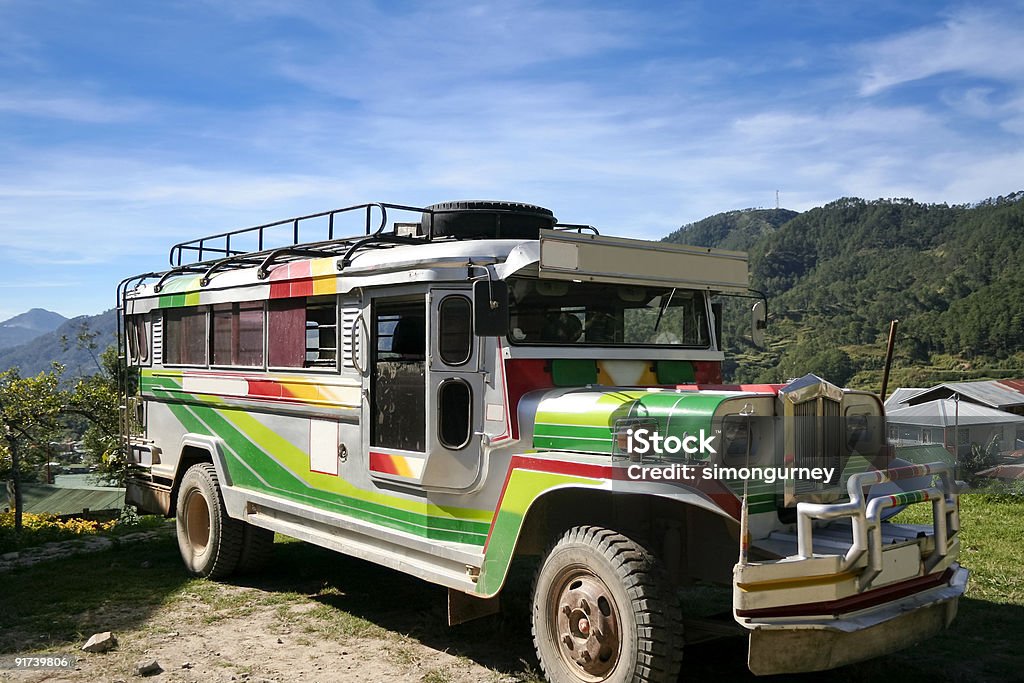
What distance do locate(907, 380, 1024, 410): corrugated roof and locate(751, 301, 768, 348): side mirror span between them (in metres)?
45.6

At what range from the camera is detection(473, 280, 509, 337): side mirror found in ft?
17.1

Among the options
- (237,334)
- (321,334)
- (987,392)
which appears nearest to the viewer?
(321,334)

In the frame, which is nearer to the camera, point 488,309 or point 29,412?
point 488,309

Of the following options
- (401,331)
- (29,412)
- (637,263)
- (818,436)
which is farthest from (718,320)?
(29,412)

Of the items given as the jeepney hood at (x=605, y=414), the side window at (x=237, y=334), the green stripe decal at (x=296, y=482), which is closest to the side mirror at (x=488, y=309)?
the jeepney hood at (x=605, y=414)

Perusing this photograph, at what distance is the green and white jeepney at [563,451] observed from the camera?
439cm

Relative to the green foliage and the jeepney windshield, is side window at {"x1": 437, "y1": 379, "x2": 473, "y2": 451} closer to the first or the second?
the jeepney windshield

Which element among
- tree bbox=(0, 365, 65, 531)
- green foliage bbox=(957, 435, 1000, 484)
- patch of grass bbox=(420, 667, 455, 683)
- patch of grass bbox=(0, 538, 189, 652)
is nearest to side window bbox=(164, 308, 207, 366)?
patch of grass bbox=(0, 538, 189, 652)

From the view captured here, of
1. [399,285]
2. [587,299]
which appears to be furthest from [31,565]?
[587,299]

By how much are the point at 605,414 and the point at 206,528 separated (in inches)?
213

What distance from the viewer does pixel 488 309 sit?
206 inches

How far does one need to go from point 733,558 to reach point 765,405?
91 centimetres

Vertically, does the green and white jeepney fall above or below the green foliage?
above

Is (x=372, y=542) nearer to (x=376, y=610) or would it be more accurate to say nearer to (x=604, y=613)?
(x=376, y=610)
